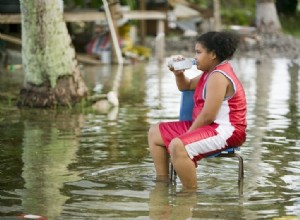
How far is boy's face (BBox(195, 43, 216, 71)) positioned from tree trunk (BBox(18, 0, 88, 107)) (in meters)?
Result: 5.44

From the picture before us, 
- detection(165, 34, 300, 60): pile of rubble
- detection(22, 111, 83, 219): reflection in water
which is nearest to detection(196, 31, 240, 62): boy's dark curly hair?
detection(22, 111, 83, 219): reflection in water

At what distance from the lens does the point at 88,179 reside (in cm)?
761

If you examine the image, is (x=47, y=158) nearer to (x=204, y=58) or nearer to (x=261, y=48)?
(x=204, y=58)

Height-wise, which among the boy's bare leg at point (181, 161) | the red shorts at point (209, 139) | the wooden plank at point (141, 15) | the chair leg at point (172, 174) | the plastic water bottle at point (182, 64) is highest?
the wooden plank at point (141, 15)

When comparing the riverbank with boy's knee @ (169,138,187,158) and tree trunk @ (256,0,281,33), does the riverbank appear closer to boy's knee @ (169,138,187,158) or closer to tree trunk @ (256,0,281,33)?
tree trunk @ (256,0,281,33)

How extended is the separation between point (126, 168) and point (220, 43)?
64.3 inches

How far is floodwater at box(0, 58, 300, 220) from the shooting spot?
6.43 m

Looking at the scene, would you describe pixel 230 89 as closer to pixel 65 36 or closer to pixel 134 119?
pixel 134 119

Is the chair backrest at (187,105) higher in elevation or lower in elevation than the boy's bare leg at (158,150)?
higher

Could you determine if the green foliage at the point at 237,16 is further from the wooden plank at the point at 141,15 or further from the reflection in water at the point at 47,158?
the reflection in water at the point at 47,158

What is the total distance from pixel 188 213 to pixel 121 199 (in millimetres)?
665

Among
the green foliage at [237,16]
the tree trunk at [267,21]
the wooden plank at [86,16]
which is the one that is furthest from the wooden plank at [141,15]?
the green foliage at [237,16]

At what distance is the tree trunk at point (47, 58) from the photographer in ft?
40.5

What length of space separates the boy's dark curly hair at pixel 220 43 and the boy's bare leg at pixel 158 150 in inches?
30.7
